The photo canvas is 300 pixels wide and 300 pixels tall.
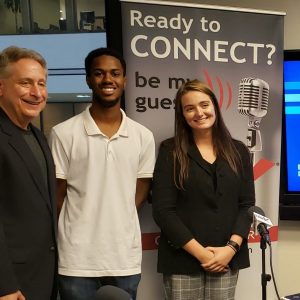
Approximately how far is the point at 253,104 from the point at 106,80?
1.06 meters

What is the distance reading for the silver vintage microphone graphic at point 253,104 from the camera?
2.64 meters

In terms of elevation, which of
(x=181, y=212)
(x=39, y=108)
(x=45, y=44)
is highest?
(x=45, y=44)

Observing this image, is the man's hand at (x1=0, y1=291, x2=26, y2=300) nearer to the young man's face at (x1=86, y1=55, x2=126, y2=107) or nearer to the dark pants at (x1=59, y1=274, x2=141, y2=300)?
the dark pants at (x1=59, y1=274, x2=141, y2=300)

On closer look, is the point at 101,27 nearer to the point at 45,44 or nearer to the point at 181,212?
the point at 45,44

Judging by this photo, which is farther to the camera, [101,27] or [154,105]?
[101,27]

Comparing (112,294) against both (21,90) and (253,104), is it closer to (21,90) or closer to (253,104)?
(21,90)

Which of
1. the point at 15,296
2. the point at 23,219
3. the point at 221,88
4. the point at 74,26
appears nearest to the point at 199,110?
the point at 221,88

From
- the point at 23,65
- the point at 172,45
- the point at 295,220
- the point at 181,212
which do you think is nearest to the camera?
the point at 23,65

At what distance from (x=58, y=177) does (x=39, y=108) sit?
0.39m

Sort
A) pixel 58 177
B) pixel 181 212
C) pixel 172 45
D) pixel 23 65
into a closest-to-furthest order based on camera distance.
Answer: pixel 23 65
pixel 58 177
pixel 181 212
pixel 172 45

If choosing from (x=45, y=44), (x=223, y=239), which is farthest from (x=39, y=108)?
(x=45, y=44)

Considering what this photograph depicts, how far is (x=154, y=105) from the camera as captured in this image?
100 inches

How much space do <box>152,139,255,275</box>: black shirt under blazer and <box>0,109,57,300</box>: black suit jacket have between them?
602 mm

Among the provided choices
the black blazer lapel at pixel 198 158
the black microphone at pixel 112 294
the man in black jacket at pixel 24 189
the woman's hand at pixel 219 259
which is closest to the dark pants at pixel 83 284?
the man in black jacket at pixel 24 189
